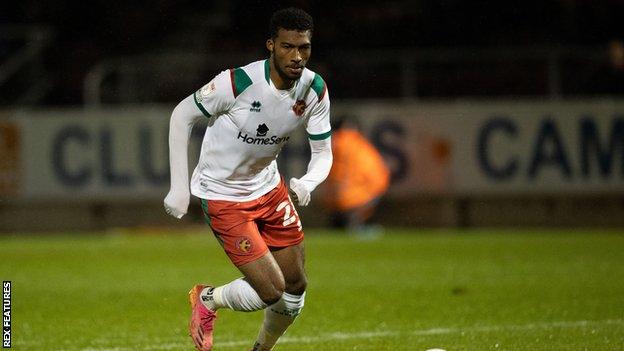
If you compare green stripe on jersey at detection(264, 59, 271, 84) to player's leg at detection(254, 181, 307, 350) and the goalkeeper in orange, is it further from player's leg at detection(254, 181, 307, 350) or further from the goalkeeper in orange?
the goalkeeper in orange

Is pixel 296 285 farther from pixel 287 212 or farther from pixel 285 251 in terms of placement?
pixel 287 212

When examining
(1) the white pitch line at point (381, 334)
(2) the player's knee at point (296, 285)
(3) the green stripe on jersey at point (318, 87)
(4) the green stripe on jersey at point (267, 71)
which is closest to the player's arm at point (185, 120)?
(4) the green stripe on jersey at point (267, 71)

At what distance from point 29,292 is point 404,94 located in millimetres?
9406

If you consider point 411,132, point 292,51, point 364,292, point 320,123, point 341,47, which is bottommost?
point 411,132

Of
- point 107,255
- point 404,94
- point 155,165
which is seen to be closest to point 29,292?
point 107,255

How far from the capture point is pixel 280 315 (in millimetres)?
7230

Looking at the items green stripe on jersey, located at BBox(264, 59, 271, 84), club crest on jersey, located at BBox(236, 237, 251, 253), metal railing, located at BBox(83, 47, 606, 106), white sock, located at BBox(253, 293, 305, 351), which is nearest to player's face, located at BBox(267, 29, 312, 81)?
green stripe on jersey, located at BBox(264, 59, 271, 84)

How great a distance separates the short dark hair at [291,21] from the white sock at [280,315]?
1.60m

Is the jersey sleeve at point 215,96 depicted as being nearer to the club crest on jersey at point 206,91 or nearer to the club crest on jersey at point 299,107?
the club crest on jersey at point 206,91

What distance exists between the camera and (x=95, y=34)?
866 inches

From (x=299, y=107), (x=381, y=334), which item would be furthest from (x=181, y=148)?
(x=381, y=334)

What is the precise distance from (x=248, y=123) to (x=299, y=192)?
0.50 meters

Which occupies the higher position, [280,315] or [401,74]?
[280,315]

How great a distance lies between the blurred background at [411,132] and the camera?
19.1 m
